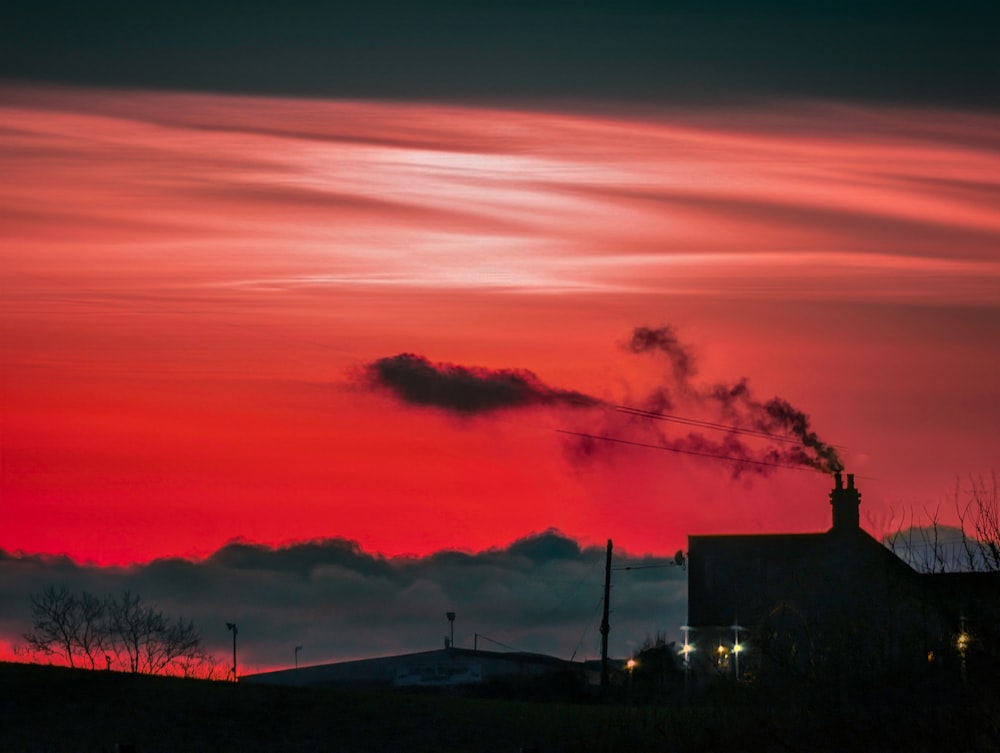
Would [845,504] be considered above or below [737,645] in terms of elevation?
above

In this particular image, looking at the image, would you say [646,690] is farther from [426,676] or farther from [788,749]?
[788,749]

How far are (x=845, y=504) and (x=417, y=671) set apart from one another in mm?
28877

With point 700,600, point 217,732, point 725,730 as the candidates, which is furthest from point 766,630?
point 700,600

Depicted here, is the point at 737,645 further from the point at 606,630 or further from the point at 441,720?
the point at 441,720

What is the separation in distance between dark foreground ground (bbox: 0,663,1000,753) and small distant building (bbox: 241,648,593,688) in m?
37.2

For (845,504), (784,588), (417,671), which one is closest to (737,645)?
(784,588)

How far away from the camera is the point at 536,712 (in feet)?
120

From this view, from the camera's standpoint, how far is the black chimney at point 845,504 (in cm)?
5925

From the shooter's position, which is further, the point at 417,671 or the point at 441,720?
the point at 417,671

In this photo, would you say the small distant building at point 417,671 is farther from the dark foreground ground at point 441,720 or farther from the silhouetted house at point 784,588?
the dark foreground ground at point 441,720

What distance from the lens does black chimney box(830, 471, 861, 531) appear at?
59.2m

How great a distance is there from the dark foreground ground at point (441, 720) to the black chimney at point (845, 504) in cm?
2013

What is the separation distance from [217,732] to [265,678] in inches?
1769

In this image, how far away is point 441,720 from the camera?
34875mm
